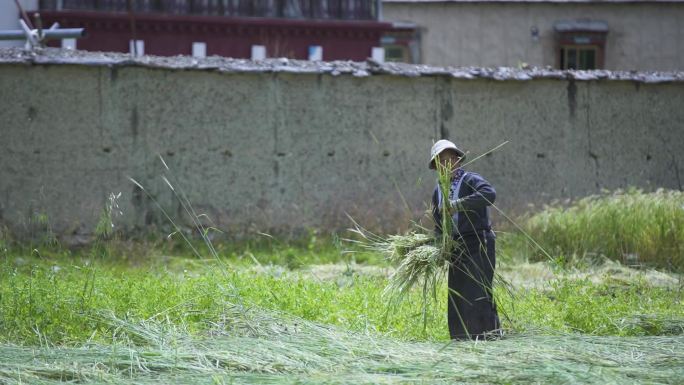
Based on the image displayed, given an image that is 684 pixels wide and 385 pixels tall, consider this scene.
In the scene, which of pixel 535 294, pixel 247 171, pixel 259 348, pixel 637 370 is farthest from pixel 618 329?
pixel 247 171

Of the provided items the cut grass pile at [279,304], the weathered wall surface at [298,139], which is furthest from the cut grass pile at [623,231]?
the weathered wall surface at [298,139]

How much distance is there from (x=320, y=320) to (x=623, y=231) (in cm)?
445

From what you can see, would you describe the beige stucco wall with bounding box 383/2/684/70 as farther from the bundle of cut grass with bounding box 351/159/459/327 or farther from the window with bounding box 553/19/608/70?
the bundle of cut grass with bounding box 351/159/459/327

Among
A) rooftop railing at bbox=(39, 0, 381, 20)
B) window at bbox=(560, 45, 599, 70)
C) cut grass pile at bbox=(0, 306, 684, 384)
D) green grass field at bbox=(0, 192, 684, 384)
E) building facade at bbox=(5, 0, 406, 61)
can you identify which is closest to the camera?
cut grass pile at bbox=(0, 306, 684, 384)

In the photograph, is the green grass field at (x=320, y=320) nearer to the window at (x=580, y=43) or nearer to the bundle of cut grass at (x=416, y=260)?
the bundle of cut grass at (x=416, y=260)

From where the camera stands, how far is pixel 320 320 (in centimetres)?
671

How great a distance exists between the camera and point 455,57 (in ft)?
68.5

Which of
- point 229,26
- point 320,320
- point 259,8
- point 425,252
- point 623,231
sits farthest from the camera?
point 259,8

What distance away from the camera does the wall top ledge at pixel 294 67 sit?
10883 millimetres

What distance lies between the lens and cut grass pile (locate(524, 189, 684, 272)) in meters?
9.92

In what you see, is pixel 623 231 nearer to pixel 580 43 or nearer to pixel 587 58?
pixel 580 43

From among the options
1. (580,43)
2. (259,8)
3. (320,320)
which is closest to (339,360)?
(320,320)

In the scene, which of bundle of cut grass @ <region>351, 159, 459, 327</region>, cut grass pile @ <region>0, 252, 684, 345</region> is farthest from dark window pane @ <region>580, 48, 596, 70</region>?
bundle of cut grass @ <region>351, 159, 459, 327</region>

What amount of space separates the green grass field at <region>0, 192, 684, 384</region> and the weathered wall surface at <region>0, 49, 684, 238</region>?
2.08 ft
